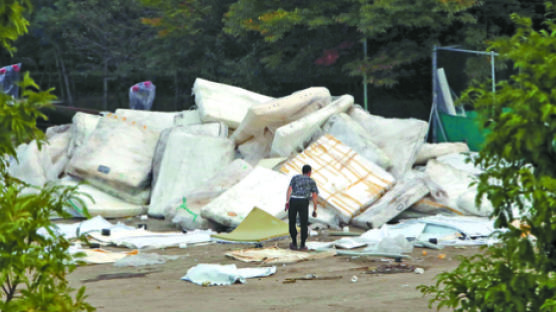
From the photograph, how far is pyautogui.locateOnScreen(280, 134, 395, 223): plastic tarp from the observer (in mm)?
14266

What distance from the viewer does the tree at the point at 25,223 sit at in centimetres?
381

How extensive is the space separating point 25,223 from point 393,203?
10761 millimetres

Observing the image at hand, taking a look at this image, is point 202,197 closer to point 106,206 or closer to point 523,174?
point 106,206

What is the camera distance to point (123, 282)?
9883mm

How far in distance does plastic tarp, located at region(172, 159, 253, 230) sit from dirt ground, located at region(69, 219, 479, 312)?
2.31m

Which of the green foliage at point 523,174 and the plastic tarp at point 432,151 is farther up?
the green foliage at point 523,174

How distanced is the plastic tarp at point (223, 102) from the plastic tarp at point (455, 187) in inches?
149

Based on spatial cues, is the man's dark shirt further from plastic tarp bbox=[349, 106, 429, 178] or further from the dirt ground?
plastic tarp bbox=[349, 106, 429, 178]

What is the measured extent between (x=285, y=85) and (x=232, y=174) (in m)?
10.7

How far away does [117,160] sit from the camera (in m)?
16.4

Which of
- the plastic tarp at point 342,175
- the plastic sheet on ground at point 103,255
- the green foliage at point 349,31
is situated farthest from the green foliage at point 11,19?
the green foliage at point 349,31

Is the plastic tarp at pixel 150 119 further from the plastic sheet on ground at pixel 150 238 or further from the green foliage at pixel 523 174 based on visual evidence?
the green foliage at pixel 523 174

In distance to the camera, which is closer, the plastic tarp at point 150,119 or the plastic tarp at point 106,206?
the plastic tarp at point 106,206

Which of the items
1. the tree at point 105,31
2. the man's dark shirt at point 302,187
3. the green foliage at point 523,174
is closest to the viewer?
the green foliage at point 523,174
